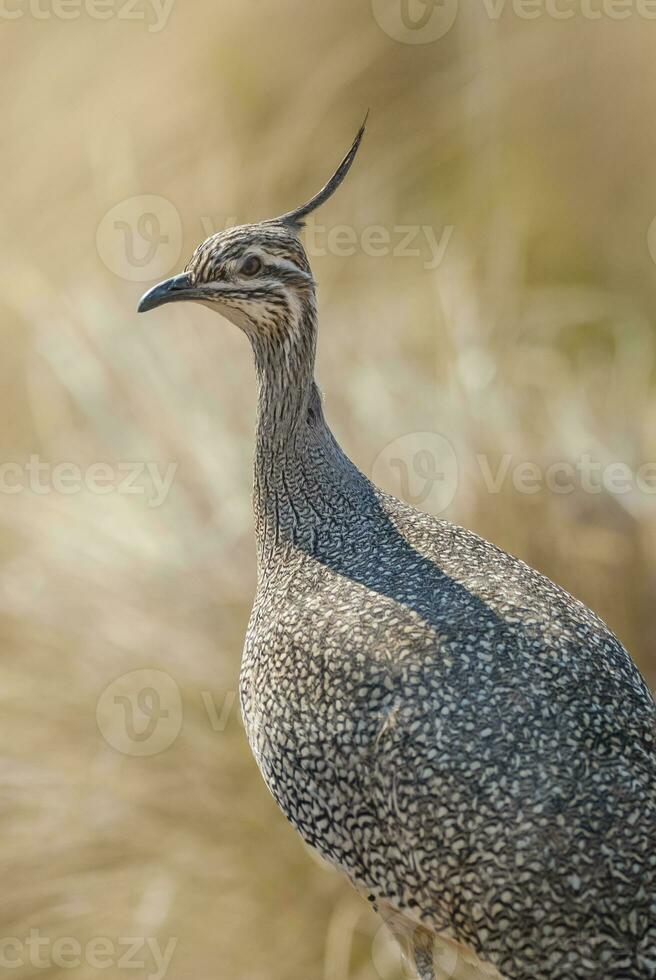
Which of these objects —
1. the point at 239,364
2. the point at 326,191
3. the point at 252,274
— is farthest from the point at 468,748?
the point at 239,364

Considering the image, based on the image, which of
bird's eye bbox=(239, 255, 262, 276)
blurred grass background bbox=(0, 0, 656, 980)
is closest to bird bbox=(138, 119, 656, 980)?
bird's eye bbox=(239, 255, 262, 276)

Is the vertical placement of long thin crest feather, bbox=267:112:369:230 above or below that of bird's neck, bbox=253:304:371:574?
above

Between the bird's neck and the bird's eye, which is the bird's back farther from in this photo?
the bird's eye

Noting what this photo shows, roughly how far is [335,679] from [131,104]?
17.5ft

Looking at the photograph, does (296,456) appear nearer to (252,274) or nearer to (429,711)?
(252,274)

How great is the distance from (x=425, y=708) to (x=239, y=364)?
11.4 ft

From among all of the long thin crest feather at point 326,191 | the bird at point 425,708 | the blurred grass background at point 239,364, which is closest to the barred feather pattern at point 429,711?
the bird at point 425,708

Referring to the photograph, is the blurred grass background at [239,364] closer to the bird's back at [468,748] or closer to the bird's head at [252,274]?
the bird's back at [468,748]

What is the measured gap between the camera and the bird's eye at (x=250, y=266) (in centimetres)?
434

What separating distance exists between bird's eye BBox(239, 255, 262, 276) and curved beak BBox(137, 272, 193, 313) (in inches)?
7.5

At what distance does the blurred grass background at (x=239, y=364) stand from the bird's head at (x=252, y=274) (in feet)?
6.37

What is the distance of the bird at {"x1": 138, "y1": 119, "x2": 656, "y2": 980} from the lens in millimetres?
3564

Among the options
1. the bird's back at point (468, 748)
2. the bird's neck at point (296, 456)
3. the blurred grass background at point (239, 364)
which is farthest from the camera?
the blurred grass background at point (239, 364)

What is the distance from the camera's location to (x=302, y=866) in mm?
5562
